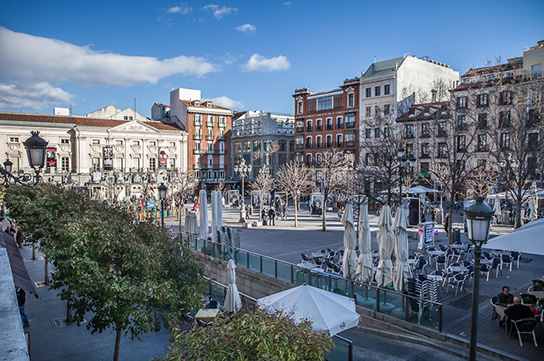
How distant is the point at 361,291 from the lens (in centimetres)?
1280

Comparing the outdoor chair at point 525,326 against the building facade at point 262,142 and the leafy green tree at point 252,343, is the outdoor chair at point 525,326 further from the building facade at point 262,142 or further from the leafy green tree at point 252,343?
the building facade at point 262,142

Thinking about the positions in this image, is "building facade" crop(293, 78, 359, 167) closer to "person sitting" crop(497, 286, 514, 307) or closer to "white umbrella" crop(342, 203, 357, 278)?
"white umbrella" crop(342, 203, 357, 278)

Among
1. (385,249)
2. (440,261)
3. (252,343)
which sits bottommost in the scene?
(440,261)

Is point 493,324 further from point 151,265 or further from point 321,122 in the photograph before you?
point 321,122

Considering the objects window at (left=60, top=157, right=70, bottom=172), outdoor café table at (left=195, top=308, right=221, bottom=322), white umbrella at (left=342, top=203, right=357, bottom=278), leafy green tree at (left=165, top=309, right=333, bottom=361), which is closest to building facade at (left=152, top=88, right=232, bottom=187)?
window at (left=60, top=157, right=70, bottom=172)

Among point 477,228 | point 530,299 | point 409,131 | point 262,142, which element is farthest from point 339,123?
point 477,228

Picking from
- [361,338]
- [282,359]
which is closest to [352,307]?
[361,338]

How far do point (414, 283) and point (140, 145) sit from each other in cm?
5653

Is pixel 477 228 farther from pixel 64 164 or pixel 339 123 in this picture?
pixel 64 164

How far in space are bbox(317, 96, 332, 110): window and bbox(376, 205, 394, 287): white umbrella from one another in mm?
48115

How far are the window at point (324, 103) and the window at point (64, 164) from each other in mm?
38424

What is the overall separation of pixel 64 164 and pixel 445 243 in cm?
5299

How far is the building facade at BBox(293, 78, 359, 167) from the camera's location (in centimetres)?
5734

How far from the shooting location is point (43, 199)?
1178 cm
